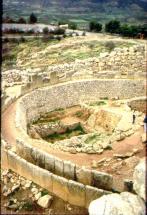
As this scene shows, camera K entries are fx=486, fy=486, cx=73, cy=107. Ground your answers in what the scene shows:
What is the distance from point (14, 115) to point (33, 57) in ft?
A: 75.8

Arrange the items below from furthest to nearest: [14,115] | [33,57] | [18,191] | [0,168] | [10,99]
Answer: [33,57], [10,99], [14,115], [0,168], [18,191]

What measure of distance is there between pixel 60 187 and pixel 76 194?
2.65ft

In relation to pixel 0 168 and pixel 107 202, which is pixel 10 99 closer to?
pixel 0 168

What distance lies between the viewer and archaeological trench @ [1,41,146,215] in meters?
18.6

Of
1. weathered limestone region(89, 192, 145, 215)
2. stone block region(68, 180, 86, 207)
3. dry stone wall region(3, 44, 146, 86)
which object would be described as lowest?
stone block region(68, 180, 86, 207)

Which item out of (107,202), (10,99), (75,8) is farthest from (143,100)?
(75,8)

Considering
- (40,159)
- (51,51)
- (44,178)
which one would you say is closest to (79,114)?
(40,159)

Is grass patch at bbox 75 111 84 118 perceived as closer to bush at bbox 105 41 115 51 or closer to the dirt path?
the dirt path

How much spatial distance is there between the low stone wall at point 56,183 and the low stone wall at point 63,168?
434 mm

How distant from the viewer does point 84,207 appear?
18203mm

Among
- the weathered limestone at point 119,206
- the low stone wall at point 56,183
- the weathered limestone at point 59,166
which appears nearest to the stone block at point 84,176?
the low stone wall at point 56,183

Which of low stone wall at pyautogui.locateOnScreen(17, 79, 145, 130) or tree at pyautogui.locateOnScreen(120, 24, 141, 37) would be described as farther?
tree at pyautogui.locateOnScreen(120, 24, 141, 37)

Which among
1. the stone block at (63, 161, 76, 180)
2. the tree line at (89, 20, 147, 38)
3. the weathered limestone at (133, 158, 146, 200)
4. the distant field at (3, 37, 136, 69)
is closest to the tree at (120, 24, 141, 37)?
the tree line at (89, 20, 147, 38)

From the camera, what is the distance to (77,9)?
130m
